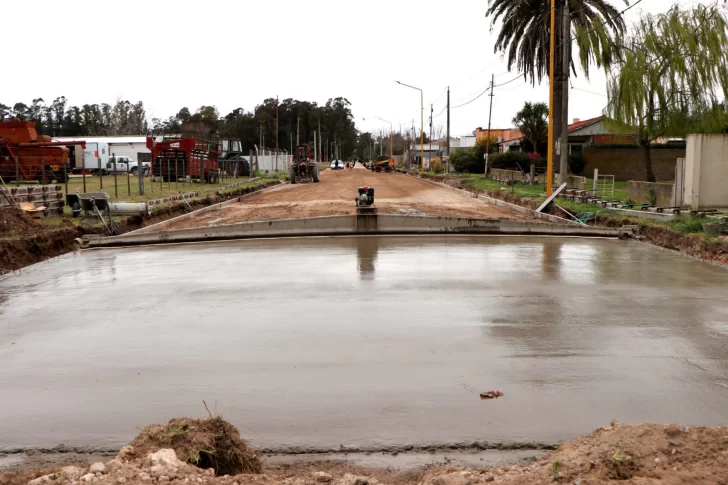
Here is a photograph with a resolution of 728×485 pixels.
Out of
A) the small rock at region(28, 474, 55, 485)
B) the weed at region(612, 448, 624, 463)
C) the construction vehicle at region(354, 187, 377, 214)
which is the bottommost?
the small rock at region(28, 474, 55, 485)

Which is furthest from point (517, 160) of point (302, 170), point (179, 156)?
point (179, 156)

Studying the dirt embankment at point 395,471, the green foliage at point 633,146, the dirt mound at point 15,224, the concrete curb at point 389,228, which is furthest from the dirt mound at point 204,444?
the green foliage at point 633,146

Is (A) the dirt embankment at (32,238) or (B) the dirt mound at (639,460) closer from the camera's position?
(B) the dirt mound at (639,460)

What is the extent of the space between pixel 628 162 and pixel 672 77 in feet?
39.0

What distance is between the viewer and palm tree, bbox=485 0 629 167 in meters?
33.8

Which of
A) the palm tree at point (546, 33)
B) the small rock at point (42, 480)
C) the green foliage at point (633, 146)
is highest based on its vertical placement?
the palm tree at point (546, 33)

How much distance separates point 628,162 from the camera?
44531mm

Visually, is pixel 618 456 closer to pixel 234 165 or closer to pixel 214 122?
pixel 234 165

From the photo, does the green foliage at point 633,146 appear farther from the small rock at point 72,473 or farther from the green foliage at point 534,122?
the small rock at point 72,473

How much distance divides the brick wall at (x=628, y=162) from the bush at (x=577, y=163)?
12.7 inches

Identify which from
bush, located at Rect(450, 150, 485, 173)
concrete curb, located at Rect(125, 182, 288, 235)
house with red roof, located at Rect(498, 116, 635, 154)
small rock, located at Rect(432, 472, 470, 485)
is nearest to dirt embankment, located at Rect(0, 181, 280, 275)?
concrete curb, located at Rect(125, 182, 288, 235)

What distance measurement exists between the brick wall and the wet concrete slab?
110 feet

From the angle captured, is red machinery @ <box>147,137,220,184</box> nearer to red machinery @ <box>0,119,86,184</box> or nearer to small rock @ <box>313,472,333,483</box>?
red machinery @ <box>0,119,86,184</box>

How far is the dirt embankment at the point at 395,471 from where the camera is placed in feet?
12.6
